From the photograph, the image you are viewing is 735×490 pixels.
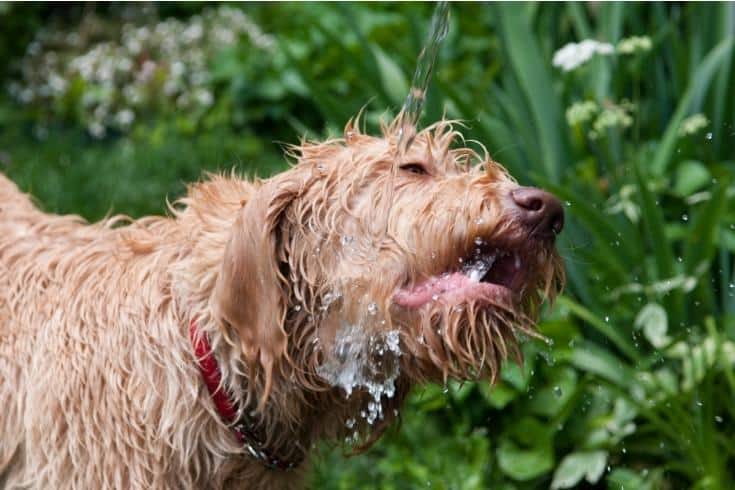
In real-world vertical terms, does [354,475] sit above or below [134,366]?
below

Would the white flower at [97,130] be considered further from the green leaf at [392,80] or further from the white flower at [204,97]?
the green leaf at [392,80]

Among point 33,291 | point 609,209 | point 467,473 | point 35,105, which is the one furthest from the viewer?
point 35,105

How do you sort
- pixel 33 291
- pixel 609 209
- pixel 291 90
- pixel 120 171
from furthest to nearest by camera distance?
pixel 291 90
pixel 120 171
pixel 609 209
pixel 33 291

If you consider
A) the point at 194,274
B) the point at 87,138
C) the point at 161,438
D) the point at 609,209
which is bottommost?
the point at 87,138

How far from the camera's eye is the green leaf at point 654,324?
4.66 metres

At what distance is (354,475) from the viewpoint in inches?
200

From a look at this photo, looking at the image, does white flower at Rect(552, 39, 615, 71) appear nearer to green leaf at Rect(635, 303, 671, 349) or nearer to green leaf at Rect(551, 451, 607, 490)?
green leaf at Rect(635, 303, 671, 349)

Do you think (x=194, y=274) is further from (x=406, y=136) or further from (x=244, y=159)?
(x=244, y=159)

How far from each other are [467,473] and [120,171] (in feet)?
11.4

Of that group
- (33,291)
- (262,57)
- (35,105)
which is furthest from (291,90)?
(33,291)

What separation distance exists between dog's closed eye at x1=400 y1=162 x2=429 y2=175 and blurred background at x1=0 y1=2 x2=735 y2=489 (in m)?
0.67

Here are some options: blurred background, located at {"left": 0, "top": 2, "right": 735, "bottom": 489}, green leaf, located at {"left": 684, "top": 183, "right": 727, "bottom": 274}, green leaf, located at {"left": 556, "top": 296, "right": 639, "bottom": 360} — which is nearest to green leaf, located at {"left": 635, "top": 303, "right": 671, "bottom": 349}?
blurred background, located at {"left": 0, "top": 2, "right": 735, "bottom": 489}

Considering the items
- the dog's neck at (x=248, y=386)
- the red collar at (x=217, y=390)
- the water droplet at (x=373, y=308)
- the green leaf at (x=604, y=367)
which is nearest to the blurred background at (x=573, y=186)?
the green leaf at (x=604, y=367)

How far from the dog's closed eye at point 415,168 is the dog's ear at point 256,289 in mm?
348
